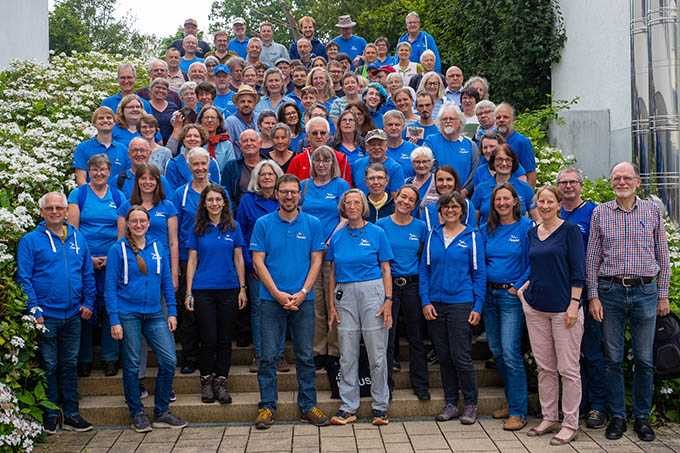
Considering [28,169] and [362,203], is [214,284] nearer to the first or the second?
[362,203]

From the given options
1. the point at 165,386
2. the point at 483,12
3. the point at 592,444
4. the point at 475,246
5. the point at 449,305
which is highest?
the point at 483,12

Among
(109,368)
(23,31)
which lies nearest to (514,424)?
(109,368)

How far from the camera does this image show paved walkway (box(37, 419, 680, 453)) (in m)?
5.43

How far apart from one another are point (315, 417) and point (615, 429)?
100 inches

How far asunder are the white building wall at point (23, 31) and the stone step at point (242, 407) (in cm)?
903

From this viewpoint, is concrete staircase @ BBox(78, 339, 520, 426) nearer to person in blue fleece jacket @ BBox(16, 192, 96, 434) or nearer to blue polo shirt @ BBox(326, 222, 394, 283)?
person in blue fleece jacket @ BBox(16, 192, 96, 434)

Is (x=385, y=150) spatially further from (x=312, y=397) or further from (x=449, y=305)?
(x=312, y=397)

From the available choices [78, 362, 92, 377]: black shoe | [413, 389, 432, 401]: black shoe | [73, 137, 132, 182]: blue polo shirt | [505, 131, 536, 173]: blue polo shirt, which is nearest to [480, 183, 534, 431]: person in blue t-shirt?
[413, 389, 432, 401]: black shoe

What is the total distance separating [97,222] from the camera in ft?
21.0

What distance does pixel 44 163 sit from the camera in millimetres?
7695

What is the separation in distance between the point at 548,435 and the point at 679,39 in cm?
538

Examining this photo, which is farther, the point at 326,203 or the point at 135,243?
the point at 326,203

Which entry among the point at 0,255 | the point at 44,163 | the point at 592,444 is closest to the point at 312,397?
the point at 592,444

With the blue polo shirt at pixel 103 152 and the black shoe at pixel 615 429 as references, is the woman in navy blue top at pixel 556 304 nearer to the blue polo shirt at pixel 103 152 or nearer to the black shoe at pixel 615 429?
the black shoe at pixel 615 429
